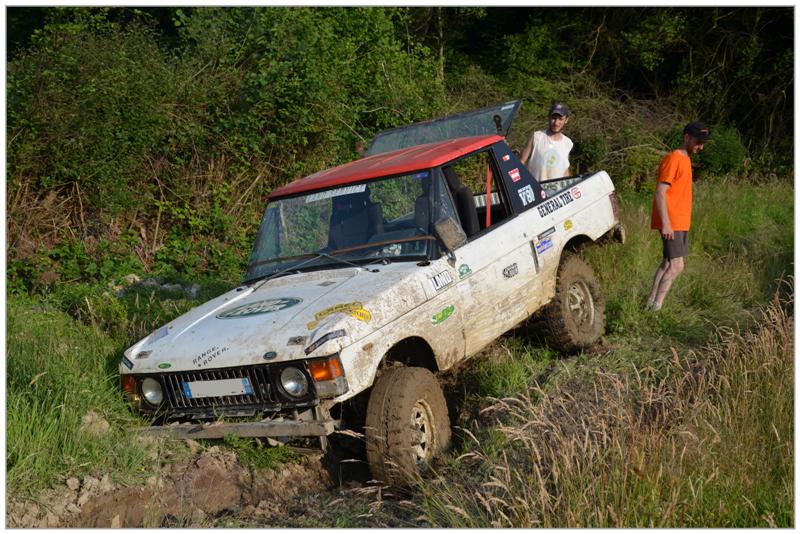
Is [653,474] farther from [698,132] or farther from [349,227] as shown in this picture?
[698,132]

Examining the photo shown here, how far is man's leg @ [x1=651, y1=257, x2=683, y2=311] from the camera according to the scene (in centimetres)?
758

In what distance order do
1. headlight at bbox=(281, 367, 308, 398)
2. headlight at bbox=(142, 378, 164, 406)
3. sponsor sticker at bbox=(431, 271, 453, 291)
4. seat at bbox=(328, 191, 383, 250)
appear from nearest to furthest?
1. headlight at bbox=(281, 367, 308, 398)
2. headlight at bbox=(142, 378, 164, 406)
3. sponsor sticker at bbox=(431, 271, 453, 291)
4. seat at bbox=(328, 191, 383, 250)

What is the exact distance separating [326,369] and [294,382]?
25 cm

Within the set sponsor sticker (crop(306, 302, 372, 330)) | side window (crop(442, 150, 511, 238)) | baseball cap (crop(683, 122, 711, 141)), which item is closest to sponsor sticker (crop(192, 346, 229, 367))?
sponsor sticker (crop(306, 302, 372, 330))

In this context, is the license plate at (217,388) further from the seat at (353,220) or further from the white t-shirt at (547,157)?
the white t-shirt at (547,157)

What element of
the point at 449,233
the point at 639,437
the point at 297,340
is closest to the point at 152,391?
the point at 297,340

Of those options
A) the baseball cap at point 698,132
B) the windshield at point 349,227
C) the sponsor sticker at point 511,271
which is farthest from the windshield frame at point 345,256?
the baseball cap at point 698,132

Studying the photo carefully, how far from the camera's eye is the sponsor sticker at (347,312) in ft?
→ 15.7

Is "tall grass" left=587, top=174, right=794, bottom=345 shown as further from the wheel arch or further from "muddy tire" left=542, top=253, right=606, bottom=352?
the wheel arch

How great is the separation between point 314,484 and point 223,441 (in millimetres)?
657

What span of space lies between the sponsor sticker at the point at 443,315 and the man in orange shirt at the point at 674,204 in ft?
9.53

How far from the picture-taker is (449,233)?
548 cm

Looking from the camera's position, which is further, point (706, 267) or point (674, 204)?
point (706, 267)

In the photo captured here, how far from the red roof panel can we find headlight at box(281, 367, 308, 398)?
6.04 feet
